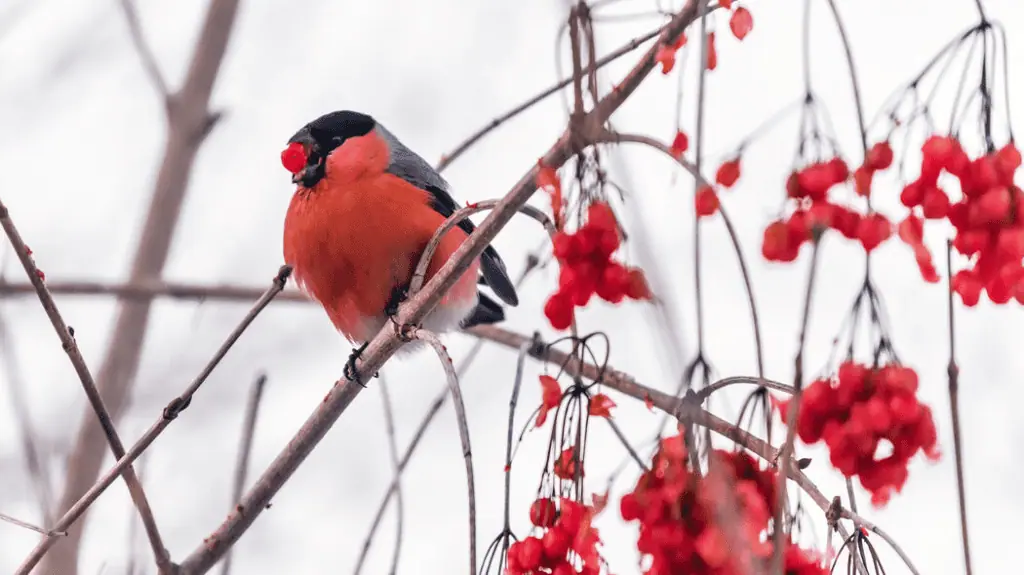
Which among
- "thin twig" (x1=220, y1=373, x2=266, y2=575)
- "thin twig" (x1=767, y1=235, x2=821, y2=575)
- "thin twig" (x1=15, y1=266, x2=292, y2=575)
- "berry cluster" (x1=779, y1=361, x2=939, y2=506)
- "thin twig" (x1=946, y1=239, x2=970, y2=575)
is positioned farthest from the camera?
"thin twig" (x1=220, y1=373, x2=266, y2=575)

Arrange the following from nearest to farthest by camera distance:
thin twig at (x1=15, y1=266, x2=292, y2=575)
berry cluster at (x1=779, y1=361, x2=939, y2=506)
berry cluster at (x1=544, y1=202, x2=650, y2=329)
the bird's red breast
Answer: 1. berry cluster at (x1=779, y1=361, x2=939, y2=506)
2. berry cluster at (x1=544, y1=202, x2=650, y2=329)
3. thin twig at (x1=15, y1=266, x2=292, y2=575)
4. the bird's red breast

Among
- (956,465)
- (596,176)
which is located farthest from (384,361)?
(956,465)

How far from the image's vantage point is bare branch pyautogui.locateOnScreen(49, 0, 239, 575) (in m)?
1.92

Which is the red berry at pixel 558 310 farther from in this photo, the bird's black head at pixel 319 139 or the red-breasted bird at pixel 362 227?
the bird's black head at pixel 319 139

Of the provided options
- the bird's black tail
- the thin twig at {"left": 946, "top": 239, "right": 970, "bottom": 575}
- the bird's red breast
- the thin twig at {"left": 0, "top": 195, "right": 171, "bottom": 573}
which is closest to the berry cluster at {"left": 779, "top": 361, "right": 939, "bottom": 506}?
the thin twig at {"left": 946, "top": 239, "right": 970, "bottom": 575}

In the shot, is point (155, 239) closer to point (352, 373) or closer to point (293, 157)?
point (293, 157)

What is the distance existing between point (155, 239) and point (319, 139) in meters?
0.52

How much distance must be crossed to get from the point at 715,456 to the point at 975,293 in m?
0.30

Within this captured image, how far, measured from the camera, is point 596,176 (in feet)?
3.78

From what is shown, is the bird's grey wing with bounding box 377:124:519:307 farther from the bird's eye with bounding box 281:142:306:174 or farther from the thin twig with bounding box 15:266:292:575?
the thin twig with bounding box 15:266:292:575

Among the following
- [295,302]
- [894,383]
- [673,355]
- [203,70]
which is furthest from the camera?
[295,302]

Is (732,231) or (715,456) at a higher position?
(732,231)

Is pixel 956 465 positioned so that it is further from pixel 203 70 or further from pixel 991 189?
pixel 203 70

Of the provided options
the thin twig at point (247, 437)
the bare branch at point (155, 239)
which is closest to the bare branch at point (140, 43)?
the bare branch at point (155, 239)
